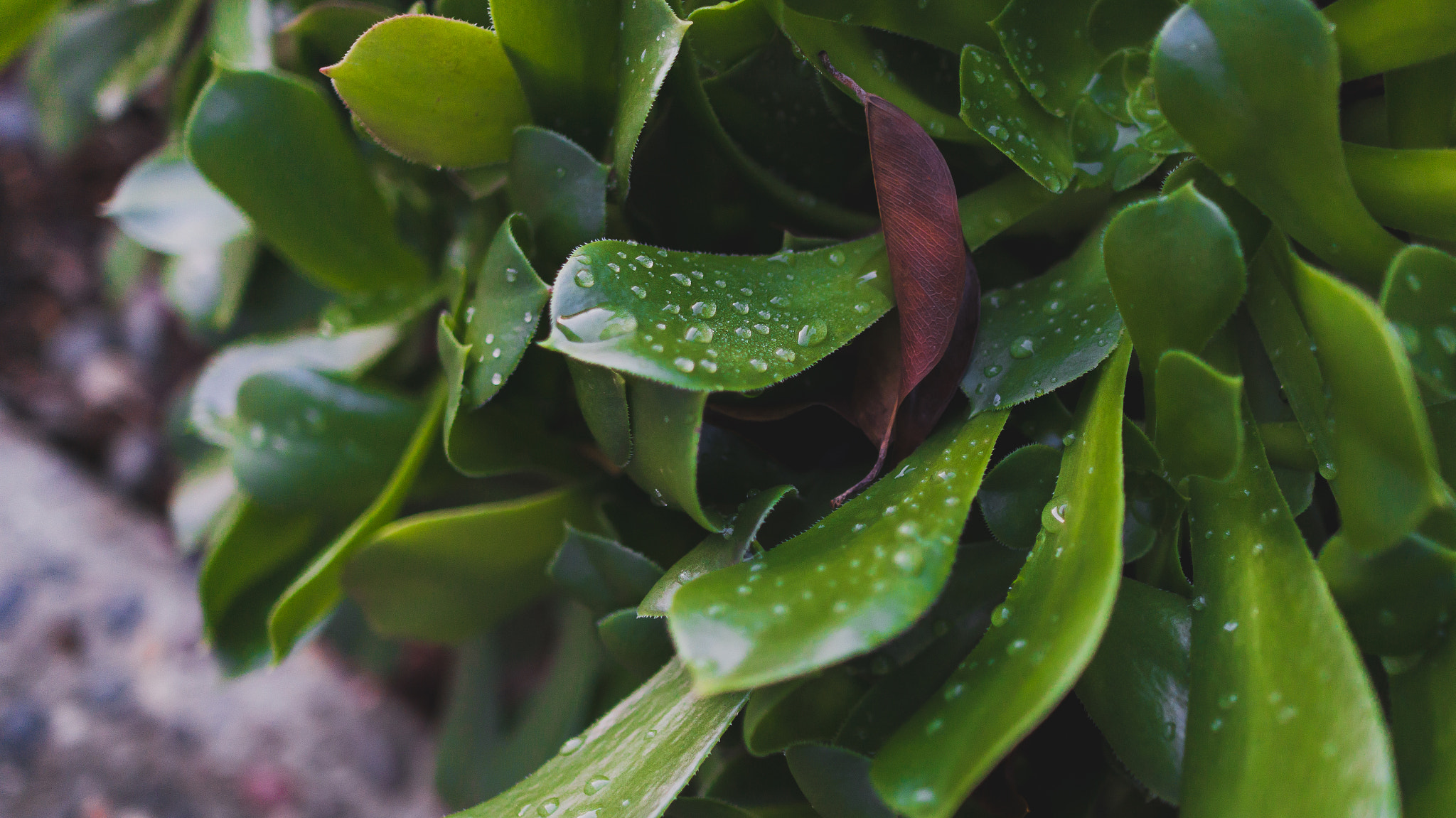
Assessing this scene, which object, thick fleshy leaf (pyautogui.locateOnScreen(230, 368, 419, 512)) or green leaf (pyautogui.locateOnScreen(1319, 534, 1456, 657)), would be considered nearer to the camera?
green leaf (pyautogui.locateOnScreen(1319, 534, 1456, 657))

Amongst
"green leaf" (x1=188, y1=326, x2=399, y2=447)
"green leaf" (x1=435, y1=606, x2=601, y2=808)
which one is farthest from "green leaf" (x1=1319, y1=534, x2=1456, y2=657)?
"green leaf" (x1=188, y1=326, x2=399, y2=447)

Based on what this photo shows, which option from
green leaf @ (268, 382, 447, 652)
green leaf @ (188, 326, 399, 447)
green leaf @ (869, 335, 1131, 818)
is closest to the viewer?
green leaf @ (869, 335, 1131, 818)

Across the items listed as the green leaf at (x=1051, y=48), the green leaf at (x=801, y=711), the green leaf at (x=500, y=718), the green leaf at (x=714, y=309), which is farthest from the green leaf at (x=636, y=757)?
the green leaf at (x=1051, y=48)

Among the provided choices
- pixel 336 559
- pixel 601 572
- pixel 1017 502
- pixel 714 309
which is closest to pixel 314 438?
pixel 336 559

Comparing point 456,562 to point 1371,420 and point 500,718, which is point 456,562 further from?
point 1371,420

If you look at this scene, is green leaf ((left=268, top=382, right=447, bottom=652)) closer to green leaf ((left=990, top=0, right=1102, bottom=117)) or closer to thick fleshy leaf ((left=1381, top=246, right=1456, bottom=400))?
green leaf ((left=990, top=0, right=1102, bottom=117))

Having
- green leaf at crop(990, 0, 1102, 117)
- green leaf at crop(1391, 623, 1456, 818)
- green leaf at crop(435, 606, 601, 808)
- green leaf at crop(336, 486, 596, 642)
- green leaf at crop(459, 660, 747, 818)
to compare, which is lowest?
green leaf at crop(435, 606, 601, 808)

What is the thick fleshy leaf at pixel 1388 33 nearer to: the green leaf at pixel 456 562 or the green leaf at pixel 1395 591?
the green leaf at pixel 1395 591
